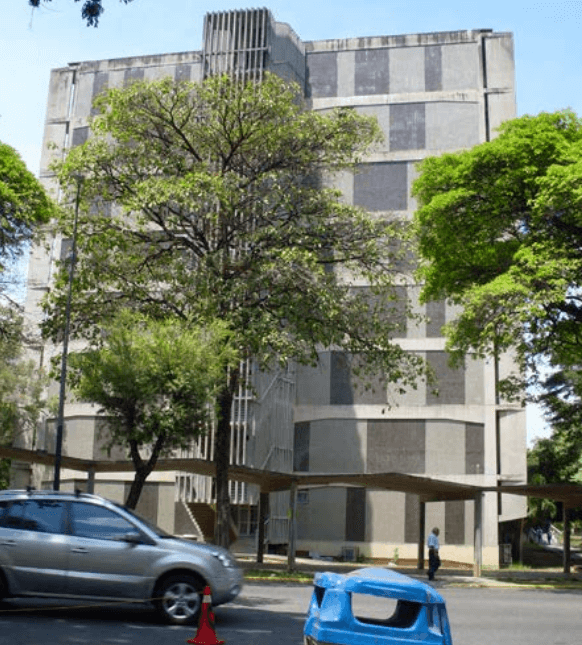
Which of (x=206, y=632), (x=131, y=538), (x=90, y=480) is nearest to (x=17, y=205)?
(x=90, y=480)

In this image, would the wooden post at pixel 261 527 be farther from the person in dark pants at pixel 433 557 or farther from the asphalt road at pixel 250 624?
the asphalt road at pixel 250 624

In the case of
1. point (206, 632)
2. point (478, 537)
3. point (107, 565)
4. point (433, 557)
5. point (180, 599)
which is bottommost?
point (206, 632)

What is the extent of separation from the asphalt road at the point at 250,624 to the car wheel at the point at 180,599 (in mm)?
251

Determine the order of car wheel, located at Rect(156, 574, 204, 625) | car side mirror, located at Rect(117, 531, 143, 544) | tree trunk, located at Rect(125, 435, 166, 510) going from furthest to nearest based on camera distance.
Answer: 1. tree trunk, located at Rect(125, 435, 166, 510)
2. car side mirror, located at Rect(117, 531, 143, 544)
3. car wheel, located at Rect(156, 574, 204, 625)

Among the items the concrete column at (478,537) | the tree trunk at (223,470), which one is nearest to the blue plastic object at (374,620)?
the tree trunk at (223,470)

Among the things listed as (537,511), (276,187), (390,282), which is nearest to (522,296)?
(390,282)

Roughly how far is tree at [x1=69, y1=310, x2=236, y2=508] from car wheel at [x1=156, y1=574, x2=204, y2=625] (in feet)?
24.3

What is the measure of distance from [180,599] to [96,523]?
5.30 ft

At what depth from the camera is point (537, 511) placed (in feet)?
162

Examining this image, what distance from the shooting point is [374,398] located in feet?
141

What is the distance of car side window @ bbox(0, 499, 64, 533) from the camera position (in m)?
13.0

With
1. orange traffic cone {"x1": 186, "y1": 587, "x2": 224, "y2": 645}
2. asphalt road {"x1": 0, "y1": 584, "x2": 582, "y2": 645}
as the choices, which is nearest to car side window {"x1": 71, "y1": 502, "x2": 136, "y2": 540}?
asphalt road {"x1": 0, "y1": 584, "x2": 582, "y2": 645}

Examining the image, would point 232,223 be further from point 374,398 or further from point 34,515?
point 374,398

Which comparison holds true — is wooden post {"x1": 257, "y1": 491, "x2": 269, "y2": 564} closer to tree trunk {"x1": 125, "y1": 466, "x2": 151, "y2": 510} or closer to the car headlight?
tree trunk {"x1": 125, "y1": 466, "x2": 151, "y2": 510}
